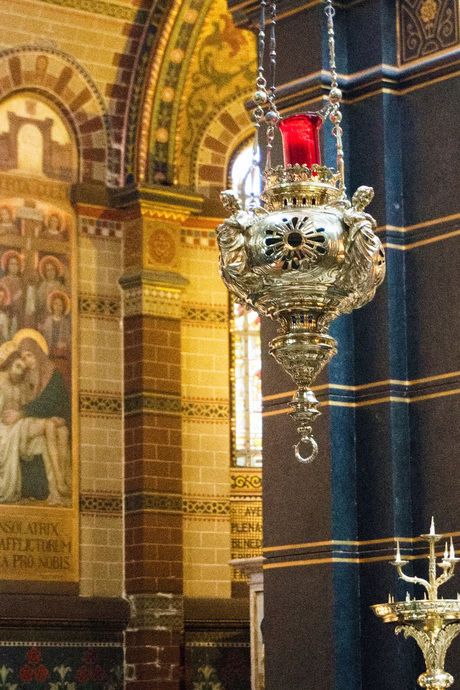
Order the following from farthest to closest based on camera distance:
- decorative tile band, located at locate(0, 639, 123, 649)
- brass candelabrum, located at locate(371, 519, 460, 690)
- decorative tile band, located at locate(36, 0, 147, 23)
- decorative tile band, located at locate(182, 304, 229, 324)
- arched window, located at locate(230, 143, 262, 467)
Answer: arched window, located at locate(230, 143, 262, 467)
decorative tile band, located at locate(182, 304, 229, 324)
decorative tile band, located at locate(36, 0, 147, 23)
decorative tile band, located at locate(0, 639, 123, 649)
brass candelabrum, located at locate(371, 519, 460, 690)

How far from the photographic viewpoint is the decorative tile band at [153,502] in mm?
14188

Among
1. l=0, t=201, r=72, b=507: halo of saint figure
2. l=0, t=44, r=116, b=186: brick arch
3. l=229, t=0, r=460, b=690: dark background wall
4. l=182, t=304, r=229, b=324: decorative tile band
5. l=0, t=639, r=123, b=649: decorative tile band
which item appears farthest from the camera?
l=182, t=304, r=229, b=324: decorative tile band

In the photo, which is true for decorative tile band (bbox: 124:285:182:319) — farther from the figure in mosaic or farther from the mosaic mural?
the figure in mosaic

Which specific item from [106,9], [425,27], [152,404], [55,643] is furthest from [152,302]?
[425,27]

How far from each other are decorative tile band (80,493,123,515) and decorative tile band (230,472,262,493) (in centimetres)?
128

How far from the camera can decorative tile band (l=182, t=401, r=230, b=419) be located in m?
14.9

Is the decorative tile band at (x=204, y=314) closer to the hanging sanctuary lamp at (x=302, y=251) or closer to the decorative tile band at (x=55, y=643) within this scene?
the decorative tile band at (x=55, y=643)

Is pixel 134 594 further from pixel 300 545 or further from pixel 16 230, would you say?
pixel 300 545

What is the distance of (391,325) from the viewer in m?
8.05

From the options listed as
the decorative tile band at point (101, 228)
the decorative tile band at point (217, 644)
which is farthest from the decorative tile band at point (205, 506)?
the decorative tile band at point (101, 228)

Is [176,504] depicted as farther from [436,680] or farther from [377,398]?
[436,680]

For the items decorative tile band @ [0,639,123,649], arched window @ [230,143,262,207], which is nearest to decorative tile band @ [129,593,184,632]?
decorative tile band @ [0,639,123,649]

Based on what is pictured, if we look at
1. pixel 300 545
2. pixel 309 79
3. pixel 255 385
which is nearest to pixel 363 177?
pixel 309 79

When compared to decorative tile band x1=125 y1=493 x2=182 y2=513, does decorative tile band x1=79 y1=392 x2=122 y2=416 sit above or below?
above
